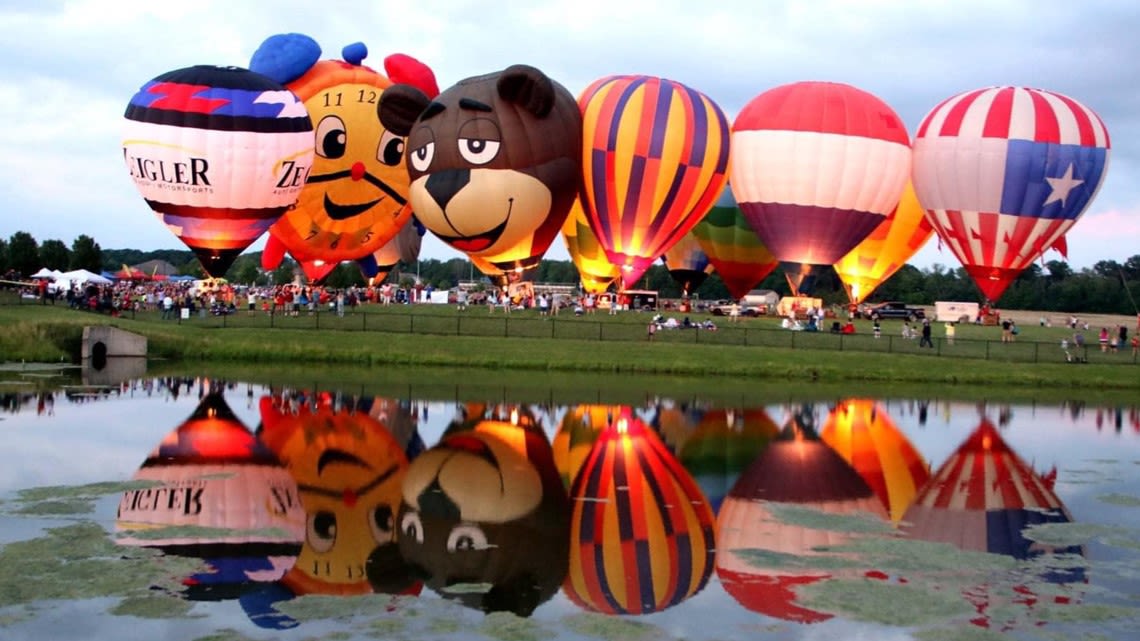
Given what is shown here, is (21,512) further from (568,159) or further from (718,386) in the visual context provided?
(568,159)

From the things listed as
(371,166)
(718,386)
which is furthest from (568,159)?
(718,386)

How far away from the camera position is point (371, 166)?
4172 centimetres

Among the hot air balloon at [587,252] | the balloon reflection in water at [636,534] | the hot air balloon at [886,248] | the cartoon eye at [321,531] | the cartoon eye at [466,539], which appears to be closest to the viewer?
the balloon reflection in water at [636,534]

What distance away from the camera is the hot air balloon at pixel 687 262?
54.2 metres

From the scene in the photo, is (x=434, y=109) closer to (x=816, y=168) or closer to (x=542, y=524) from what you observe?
(x=816, y=168)

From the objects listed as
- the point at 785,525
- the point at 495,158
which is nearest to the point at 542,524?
the point at 785,525

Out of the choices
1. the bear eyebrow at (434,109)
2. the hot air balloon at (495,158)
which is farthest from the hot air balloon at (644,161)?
the bear eyebrow at (434,109)

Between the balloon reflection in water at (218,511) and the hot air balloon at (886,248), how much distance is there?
110 ft

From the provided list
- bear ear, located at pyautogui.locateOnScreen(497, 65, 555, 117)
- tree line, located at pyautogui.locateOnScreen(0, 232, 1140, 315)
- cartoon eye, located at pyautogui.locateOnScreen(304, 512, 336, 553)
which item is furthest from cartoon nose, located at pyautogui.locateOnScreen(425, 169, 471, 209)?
tree line, located at pyautogui.locateOnScreen(0, 232, 1140, 315)

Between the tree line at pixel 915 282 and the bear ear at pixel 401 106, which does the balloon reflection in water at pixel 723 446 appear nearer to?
the bear ear at pixel 401 106

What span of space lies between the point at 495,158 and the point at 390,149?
635 cm

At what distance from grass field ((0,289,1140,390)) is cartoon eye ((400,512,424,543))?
59.1 ft

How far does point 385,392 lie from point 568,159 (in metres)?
14.9

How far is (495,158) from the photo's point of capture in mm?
36719
